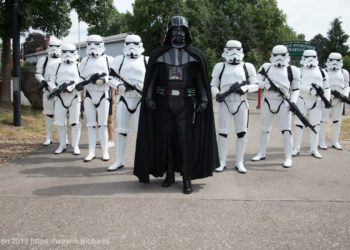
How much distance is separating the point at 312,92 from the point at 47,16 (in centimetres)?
799

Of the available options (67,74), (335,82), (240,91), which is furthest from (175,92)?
(335,82)

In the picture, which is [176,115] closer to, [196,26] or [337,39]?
[196,26]

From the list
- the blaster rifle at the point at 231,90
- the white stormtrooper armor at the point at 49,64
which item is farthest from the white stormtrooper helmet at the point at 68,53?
the blaster rifle at the point at 231,90

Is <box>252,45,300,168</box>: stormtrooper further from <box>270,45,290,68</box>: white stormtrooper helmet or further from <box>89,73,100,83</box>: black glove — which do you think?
<box>89,73,100,83</box>: black glove

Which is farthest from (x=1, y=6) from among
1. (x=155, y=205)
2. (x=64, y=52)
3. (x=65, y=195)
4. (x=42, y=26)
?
(x=155, y=205)

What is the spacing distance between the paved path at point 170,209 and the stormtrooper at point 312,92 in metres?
1.26

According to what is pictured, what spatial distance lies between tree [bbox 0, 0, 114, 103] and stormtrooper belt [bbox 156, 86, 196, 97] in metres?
7.15

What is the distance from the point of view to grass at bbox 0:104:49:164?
857cm

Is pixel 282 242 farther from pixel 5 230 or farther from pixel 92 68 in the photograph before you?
pixel 92 68

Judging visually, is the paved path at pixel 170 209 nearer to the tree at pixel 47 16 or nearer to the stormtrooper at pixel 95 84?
the stormtrooper at pixel 95 84

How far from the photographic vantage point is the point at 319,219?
15.3 feet

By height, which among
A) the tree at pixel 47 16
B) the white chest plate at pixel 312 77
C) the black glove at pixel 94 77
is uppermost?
the tree at pixel 47 16

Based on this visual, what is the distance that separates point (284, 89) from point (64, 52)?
4.07 meters

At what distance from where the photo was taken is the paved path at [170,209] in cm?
404
